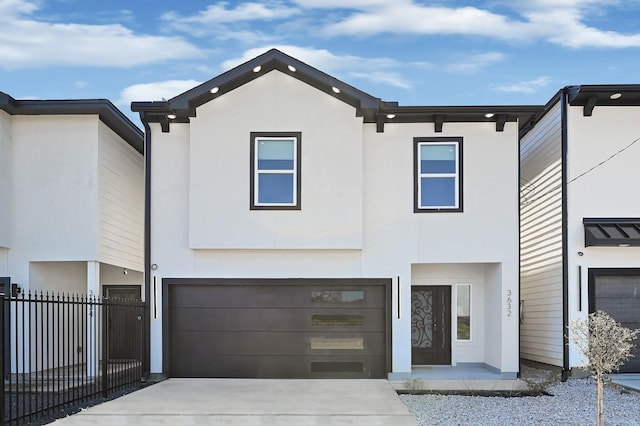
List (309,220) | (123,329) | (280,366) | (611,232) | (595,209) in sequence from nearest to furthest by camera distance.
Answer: (123,329)
(611,232)
(595,209)
(309,220)
(280,366)

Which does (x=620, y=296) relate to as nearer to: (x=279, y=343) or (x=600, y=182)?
(x=600, y=182)

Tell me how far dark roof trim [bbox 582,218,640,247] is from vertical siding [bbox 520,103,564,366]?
57cm

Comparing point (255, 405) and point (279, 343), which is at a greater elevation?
point (279, 343)

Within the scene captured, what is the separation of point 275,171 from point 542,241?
5.96m

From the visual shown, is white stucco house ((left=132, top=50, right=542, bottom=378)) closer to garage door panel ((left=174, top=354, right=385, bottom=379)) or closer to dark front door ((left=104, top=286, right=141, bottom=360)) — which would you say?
garage door panel ((left=174, top=354, right=385, bottom=379))

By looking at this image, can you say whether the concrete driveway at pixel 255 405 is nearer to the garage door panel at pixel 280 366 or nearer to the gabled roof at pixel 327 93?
the garage door panel at pixel 280 366

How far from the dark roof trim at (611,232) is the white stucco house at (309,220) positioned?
137 centimetres

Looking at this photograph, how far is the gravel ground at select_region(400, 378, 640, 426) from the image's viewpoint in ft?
28.7

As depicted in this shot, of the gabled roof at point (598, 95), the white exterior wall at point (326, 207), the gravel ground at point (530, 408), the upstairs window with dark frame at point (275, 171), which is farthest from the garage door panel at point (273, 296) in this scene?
the gabled roof at point (598, 95)

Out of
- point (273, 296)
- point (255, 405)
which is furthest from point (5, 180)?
point (255, 405)

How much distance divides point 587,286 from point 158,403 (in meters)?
8.17

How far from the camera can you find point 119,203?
571 inches

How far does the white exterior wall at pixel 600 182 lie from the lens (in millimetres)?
12266

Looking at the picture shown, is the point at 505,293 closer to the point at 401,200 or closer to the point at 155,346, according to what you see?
the point at 401,200
